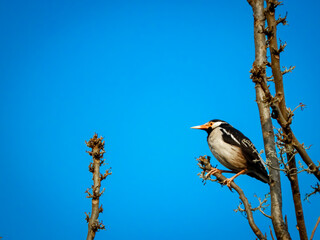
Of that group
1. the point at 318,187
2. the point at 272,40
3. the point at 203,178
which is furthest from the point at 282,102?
the point at 203,178

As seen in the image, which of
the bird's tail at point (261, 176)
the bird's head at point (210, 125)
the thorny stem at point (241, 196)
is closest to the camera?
the thorny stem at point (241, 196)

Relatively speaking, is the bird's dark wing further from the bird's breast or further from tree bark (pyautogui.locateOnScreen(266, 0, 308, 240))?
tree bark (pyautogui.locateOnScreen(266, 0, 308, 240))

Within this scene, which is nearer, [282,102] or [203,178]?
[282,102]

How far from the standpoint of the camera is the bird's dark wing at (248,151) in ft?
21.2

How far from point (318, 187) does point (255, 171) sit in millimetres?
3506

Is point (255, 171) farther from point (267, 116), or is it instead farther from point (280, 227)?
point (280, 227)

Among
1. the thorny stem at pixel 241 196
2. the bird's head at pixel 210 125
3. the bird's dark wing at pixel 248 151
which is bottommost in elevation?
the thorny stem at pixel 241 196

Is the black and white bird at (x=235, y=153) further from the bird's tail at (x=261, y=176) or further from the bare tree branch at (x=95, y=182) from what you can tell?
the bare tree branch at (x=95, y=182)

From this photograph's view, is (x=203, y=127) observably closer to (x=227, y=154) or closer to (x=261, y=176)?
(x=227, y=154)

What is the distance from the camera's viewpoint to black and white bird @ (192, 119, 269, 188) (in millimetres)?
6523

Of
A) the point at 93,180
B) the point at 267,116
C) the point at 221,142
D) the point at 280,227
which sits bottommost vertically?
the point at 280,227

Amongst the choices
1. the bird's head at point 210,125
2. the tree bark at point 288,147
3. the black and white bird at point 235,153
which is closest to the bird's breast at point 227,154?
the black and white bird at point 235,153

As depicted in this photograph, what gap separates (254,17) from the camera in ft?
16.7

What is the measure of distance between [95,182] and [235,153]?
3.16 metres
